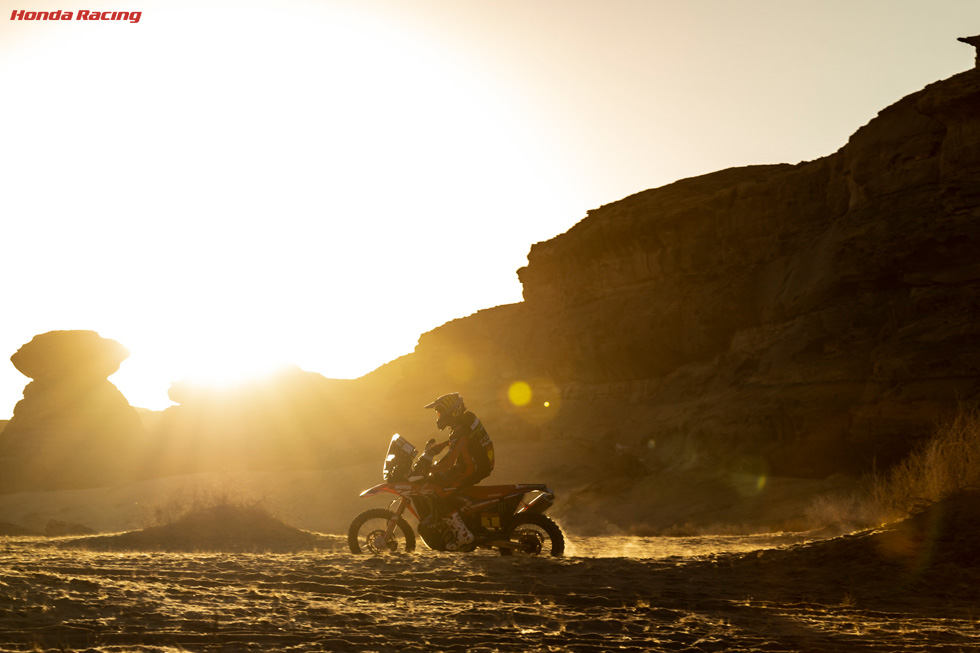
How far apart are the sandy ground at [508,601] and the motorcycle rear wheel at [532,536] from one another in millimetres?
1071

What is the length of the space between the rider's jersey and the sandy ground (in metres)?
1.55

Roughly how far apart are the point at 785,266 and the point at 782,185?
3399 millimetres

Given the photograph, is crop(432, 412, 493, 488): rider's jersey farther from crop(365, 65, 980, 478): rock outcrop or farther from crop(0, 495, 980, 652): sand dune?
crop(365, 65, 980, 478): rock outcrop

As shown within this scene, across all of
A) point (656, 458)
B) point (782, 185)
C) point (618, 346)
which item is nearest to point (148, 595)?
point (656, 458)

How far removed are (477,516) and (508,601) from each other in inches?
165

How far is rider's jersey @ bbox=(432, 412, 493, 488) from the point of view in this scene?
11617 mm

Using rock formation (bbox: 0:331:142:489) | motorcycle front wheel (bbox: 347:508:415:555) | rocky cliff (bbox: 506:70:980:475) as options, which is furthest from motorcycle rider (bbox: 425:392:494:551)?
rock formation (bbox: 0:331:142:489)

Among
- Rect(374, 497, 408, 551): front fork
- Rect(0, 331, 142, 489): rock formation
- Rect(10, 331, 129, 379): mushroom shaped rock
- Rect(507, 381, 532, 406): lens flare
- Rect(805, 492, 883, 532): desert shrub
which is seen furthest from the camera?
Rect(10, 331, 129, 379): mushroom shaped rock

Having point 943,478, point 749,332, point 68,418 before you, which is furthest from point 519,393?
point 943,478

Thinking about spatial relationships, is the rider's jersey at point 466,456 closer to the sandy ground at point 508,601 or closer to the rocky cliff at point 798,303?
the sandy ground at point 508,601

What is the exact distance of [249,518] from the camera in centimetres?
1836

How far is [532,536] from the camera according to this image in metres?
11.4

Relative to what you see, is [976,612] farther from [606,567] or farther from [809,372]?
[809,372]

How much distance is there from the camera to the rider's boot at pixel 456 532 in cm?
1141
